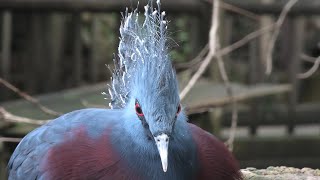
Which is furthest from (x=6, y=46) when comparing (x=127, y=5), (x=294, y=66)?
(x=294, y=66)

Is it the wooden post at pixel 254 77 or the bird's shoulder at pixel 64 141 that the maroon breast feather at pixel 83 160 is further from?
the wooden post at pixel 254 77

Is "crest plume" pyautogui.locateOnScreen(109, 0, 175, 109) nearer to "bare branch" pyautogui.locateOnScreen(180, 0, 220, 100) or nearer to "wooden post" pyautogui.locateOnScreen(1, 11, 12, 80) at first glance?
"bare branch" pyautogui.locateOnScreen(180, 0, 220, 100)

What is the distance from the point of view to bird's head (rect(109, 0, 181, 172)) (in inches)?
64.9

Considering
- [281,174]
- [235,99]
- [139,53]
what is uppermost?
[139,53]

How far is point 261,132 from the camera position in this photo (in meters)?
5.16

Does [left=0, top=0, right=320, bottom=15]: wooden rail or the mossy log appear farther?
[left=0, top=0, right=320, bottom=15]: wooden rail

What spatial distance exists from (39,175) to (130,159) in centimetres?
37

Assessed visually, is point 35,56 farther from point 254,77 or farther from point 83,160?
point 83,160

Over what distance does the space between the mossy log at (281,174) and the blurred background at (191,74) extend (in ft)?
3.12

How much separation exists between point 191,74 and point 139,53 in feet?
7.05

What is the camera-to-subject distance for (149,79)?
69.4 inches

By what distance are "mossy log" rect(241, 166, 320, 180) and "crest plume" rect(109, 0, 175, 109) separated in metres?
0.56

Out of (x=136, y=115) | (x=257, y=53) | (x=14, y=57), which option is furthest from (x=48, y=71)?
(x=136, y=115)

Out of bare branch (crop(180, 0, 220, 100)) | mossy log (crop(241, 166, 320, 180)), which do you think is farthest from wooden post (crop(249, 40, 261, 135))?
mossy log (crop(241, 166, 320, 180))
